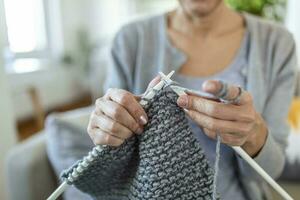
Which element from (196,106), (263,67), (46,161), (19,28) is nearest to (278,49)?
(263,67)

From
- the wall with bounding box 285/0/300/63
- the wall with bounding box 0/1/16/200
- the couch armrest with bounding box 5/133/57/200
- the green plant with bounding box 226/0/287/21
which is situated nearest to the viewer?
the couch armrest with bounding box 5/133/57/200

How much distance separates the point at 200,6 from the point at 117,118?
0.36 m

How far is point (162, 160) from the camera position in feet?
1.73

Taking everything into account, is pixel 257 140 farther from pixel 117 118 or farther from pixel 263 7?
pixel 263 7

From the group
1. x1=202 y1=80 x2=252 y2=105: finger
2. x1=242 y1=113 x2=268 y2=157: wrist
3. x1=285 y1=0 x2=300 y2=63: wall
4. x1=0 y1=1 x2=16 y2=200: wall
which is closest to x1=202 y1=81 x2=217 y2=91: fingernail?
x1=202 y1=80 x2=252 y2=105: finger

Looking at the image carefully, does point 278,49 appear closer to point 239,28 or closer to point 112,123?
point 239,28

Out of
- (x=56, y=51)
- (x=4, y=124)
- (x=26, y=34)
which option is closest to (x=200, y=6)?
(x=4, y=124)

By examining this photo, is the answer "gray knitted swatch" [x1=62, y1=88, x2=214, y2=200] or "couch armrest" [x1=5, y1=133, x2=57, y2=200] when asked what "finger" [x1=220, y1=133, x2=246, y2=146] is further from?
"couch armrest" [x1=5, y1=133, x2=57, y2=200]

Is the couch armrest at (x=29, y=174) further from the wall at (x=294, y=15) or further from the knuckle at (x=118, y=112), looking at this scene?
the wall at (x=294, y=15)

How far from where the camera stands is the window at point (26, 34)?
2738 millimetres

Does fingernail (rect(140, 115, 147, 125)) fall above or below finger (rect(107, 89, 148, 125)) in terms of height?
below

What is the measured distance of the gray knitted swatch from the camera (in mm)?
518

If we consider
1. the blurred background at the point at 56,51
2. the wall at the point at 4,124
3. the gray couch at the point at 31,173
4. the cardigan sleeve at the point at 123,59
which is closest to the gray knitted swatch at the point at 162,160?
the cardigan sleeve at the point at 123,59

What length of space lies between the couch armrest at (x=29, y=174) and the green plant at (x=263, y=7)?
3.34 feet
